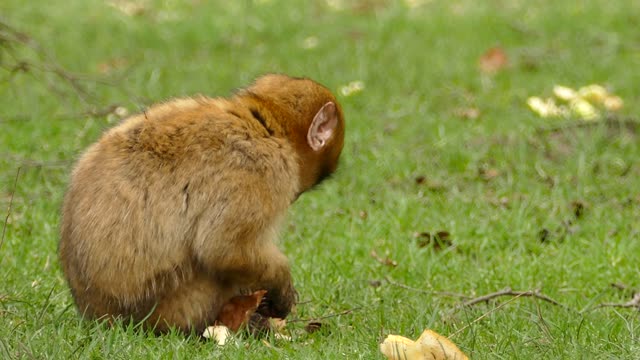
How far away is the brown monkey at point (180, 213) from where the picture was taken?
450 cm

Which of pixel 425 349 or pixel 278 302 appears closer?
pixel 425 349

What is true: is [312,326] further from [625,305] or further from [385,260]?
[625,305]

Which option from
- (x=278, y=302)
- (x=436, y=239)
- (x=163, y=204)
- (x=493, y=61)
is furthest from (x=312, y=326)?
(x=493, y=61)

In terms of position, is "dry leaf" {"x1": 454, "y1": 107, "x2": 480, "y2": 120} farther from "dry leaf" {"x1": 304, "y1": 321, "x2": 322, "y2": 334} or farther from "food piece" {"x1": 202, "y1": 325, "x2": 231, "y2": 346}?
"food piece" {"x1": 202, "y1": 325, "x2": 231, "y2": 346}

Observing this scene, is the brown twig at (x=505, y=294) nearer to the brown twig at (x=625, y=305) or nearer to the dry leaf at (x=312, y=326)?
the brown twig at (x=625, y=305)

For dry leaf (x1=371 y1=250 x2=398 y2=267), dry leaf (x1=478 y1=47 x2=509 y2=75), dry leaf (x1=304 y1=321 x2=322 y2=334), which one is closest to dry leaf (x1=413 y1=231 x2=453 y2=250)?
dry leaf (x1=371 y1=250 x2=398 y2=267)

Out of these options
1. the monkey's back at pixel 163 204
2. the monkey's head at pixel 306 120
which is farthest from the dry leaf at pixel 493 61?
the monkey's back at pixel 163 204

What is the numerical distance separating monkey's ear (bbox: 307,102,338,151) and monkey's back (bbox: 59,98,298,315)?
0.98ft

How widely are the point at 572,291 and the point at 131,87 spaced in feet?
14.9

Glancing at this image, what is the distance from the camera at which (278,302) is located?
4871mm

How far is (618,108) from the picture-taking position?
8664mm

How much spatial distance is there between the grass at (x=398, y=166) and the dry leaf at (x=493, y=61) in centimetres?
12

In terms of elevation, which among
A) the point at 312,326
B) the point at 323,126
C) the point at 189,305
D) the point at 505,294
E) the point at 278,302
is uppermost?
the point at 323,126

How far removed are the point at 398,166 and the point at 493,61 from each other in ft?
8.11
